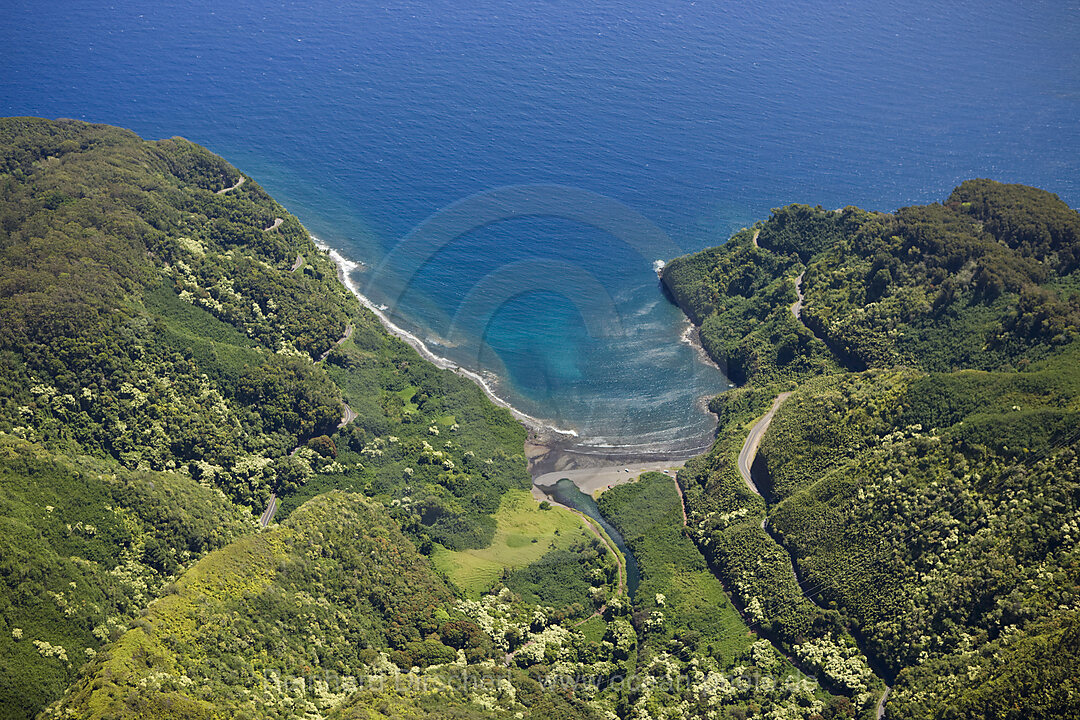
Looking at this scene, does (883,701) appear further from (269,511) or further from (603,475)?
(269,511)

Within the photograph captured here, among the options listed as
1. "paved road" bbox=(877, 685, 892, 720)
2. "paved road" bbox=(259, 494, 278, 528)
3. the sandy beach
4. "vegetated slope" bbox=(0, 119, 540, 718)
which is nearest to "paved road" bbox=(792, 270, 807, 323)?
the sandy beach

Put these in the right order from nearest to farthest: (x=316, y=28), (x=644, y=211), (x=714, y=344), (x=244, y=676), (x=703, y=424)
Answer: (x=244, y=676), (x=703, y=424), (x=714, y=344), (x=644, y=211), (x=316, y=28)

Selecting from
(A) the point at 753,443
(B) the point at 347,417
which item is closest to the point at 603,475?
(A) the point at 753,443

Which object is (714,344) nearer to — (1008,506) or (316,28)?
(1008,506)

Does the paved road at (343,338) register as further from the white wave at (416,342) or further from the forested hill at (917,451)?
the forested hill at (917,451)

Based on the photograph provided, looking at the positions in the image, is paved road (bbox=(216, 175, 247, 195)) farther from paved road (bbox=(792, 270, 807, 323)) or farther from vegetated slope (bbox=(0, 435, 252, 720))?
paved road (bbox=(792, 270, 807, 323))

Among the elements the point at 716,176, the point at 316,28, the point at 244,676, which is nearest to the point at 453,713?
the point at 244,676
